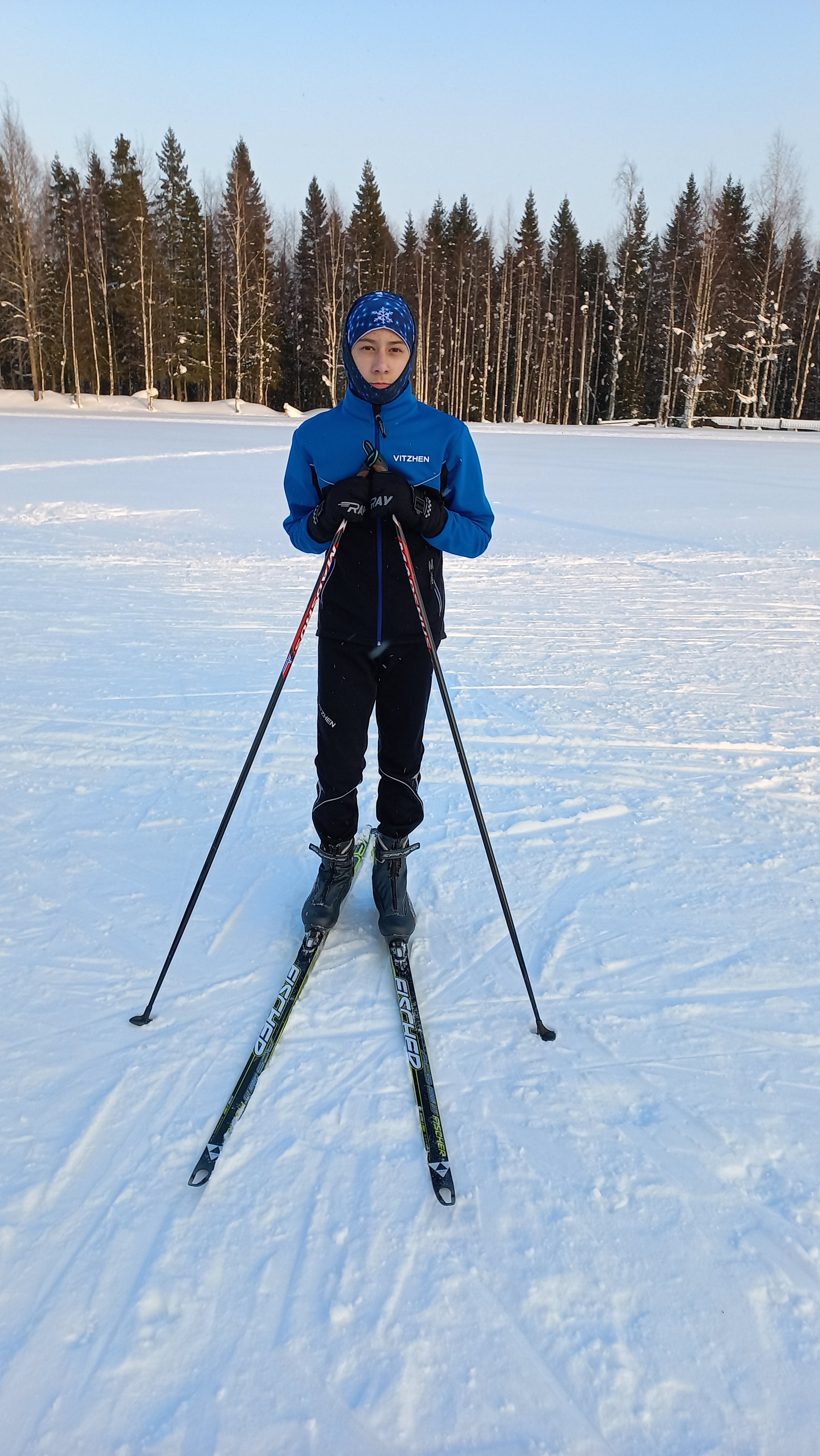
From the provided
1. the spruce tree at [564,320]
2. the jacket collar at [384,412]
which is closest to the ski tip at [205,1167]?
the jacket collar at [384,412]

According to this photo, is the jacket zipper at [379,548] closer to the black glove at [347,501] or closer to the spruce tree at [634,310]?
the black glove at [347,501]

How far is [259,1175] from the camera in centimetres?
172

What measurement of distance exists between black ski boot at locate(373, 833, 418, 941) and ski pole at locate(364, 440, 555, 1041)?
0.36 metres

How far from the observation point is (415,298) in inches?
1430

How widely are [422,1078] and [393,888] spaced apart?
0.70 m

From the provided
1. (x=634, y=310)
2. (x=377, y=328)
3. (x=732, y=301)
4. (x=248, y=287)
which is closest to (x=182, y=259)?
(x=248, y=287)

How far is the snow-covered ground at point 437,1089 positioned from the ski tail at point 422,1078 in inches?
1.2

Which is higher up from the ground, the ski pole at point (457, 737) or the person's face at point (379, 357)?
the person's face at point (379, 357)

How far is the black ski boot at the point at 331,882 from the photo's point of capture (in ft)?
8.25

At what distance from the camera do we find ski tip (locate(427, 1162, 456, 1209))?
5.48 ft

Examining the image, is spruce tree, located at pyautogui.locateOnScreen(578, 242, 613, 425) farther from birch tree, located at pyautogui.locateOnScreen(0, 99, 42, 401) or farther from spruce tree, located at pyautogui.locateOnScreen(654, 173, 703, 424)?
birch tree, located at pyautogui.locateOnScreen(0, 99, 42, 401)

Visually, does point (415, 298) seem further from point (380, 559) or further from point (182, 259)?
point (380, 559)

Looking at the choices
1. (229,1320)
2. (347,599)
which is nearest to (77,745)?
(347,599)

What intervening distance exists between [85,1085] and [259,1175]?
1.77 feet
